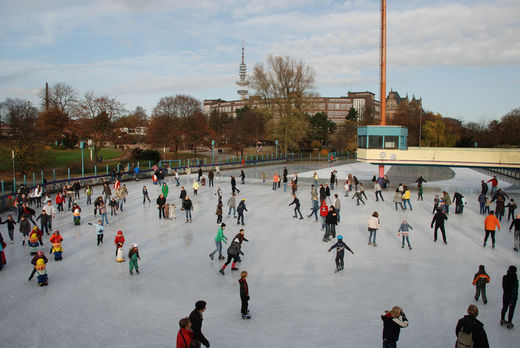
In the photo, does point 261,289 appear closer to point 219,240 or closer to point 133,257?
point 219,240

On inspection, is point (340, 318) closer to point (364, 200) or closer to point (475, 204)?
point (364, 200)

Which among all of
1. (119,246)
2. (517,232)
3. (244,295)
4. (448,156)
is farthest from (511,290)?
(448,156)

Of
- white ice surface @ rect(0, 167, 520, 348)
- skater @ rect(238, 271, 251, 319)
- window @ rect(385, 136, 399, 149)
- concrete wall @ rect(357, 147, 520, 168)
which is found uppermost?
window @ rect(385, 136, 399, 149)

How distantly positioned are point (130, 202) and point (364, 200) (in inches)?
567

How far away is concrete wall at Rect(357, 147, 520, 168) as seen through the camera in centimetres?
2833

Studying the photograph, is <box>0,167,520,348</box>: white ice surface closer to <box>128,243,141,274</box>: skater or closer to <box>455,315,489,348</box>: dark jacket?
<box>128,243,141,274</box>: skater

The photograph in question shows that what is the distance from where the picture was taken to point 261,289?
1039 centimetres

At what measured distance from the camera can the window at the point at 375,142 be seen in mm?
31600

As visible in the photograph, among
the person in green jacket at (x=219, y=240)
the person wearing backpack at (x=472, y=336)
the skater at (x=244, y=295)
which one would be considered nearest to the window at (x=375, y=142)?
the person in green jacket at (x=219, y=240)

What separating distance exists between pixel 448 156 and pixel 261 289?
2509 centimetres

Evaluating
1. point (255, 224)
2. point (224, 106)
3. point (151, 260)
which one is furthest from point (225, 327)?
point (224, 106)

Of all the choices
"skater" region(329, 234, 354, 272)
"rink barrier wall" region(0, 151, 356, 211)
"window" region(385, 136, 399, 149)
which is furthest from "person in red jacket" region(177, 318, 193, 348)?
"window" region(385, 136, 399, 149)

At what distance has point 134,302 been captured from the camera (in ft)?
31.4

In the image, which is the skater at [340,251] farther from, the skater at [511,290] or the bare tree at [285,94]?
the bare tree at [285,94]
